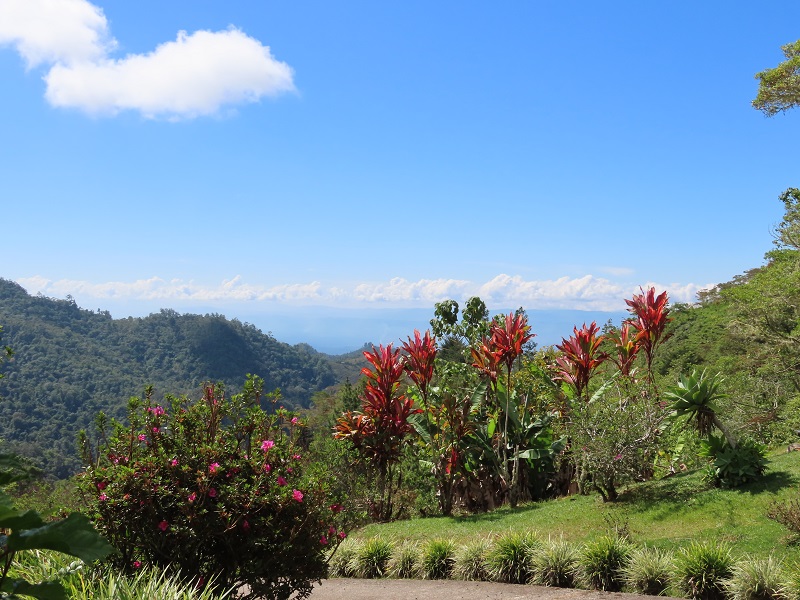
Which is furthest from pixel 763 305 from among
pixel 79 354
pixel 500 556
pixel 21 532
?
pixel 79 354

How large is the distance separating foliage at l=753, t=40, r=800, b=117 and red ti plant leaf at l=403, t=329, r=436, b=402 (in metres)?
9.72

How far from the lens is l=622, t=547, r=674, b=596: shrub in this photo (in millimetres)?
6719

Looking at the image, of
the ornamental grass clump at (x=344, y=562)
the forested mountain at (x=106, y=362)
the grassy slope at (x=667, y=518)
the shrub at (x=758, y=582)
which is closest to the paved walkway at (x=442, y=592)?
the ornamental grass clump at (x=344, y=562)

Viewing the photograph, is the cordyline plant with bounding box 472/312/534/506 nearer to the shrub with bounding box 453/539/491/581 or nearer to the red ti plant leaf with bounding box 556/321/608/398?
the red ti plant leaf with bounding box 556/321/608/398

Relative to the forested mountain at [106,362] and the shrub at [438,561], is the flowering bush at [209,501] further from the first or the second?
the forested mountain at [106,362]

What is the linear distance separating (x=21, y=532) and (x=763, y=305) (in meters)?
18.3

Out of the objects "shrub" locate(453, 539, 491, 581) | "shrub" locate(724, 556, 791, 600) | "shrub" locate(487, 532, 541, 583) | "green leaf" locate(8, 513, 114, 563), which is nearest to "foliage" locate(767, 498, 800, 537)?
"shrub" locate(724, 556, 791, 600)

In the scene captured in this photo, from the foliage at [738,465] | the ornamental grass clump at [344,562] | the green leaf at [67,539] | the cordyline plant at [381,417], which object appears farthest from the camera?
the cordyline plant at [381,417]

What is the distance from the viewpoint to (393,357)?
13.0 m

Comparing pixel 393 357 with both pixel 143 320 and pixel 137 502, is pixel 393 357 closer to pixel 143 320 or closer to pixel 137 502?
pixel 137 502

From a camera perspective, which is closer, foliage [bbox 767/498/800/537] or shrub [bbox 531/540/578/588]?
foliage [bbox 767/498/800/537]

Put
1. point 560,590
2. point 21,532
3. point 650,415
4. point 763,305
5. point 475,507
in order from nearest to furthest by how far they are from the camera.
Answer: point 21,532 < point 560,590 < point 650,415 < point 475,507 < point 763,305

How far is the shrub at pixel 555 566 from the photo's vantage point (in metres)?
7.27

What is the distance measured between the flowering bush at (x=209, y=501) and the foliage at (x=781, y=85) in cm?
1418
